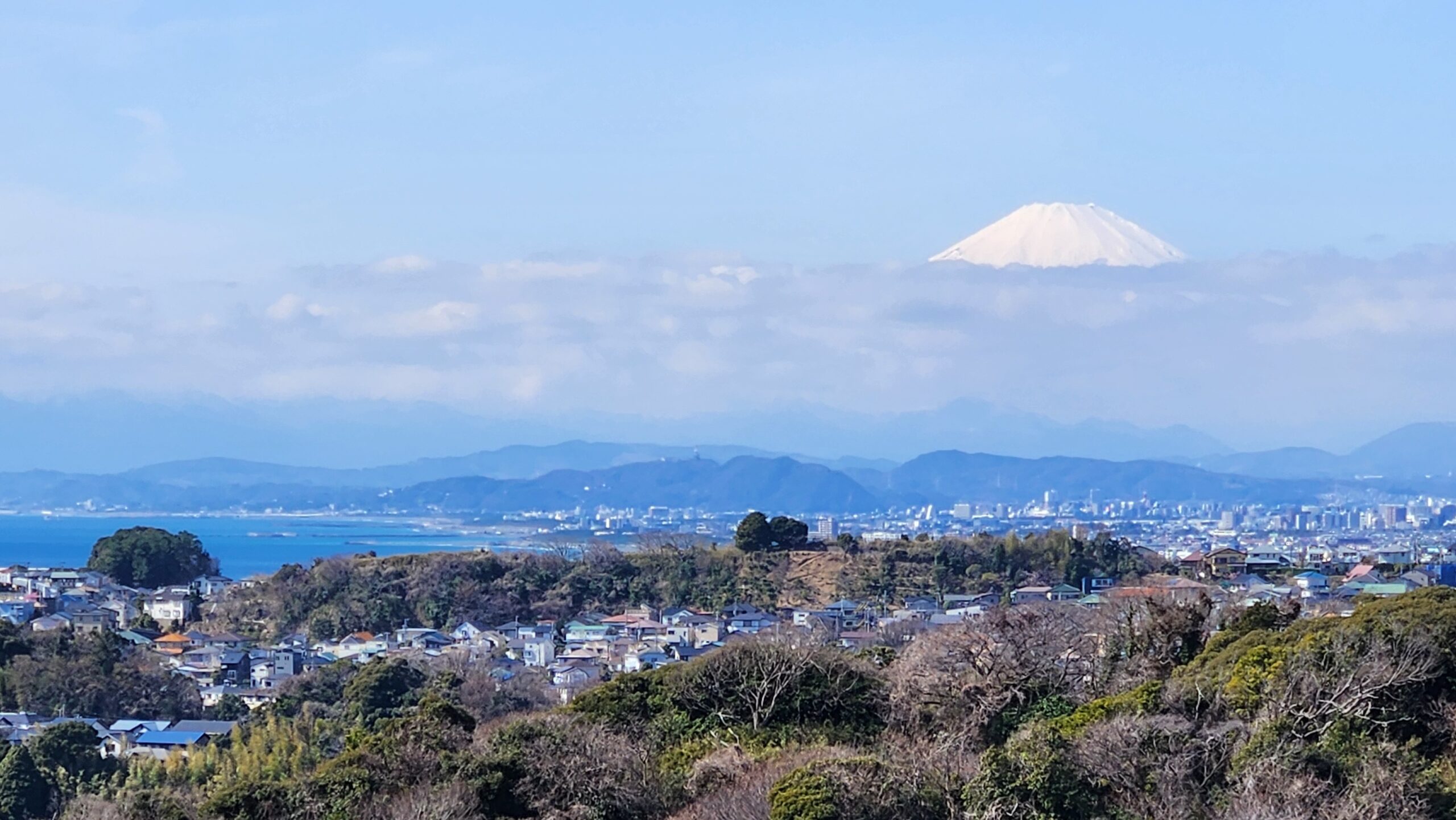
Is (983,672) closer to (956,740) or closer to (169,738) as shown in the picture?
(956,740)

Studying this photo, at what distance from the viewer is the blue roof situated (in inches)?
1077

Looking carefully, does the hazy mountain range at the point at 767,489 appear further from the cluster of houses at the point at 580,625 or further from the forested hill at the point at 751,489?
the cluster of houses at the point at 580,625

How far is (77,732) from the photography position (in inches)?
953

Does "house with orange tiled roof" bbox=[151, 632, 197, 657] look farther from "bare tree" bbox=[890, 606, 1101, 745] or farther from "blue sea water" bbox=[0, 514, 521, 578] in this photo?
"blue sea water" bbox=[0, 514, 521, 578]

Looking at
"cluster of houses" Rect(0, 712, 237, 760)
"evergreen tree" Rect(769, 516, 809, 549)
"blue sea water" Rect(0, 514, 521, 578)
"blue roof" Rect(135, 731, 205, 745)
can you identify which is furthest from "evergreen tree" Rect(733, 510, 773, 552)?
"blue sea water" Rect(0, 514, 521, 578)

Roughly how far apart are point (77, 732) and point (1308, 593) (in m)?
25.5

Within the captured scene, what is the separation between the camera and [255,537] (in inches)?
4786

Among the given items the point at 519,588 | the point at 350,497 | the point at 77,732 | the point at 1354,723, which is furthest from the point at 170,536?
the point at 350,497

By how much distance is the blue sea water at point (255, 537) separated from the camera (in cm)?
8906

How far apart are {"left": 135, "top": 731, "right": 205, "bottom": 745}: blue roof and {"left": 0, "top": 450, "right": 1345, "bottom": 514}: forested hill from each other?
441ft

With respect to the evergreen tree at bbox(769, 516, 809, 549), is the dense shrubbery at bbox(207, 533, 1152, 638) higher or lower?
lower

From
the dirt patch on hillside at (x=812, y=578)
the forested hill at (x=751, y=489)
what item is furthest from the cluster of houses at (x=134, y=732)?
the forested hill at (x=751, y=489)

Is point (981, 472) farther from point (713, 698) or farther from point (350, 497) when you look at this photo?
point (713, 698)

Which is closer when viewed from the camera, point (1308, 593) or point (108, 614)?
point (1308, 593)
